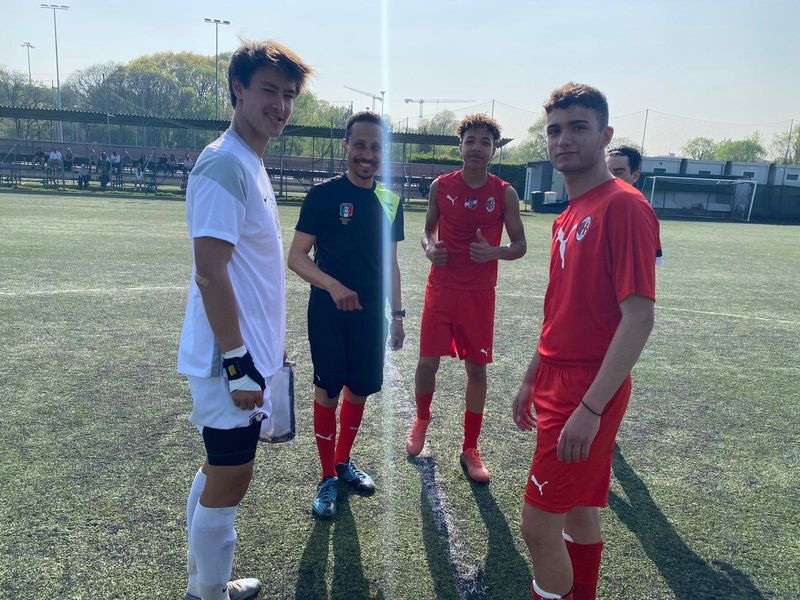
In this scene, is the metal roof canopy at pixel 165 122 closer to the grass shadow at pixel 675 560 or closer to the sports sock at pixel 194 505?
the grass shadow at pixel 675 560

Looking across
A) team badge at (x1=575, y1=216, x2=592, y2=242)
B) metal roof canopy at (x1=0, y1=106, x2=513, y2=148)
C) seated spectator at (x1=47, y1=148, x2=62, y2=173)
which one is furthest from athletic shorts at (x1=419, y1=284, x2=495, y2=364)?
seated spectator at (x1=47, y1=148, x2=62, y2=173)

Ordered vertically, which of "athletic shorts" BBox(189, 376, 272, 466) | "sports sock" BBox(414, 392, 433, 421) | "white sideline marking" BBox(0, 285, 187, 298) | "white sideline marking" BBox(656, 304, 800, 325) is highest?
"athletic shorts" BBox(189, 376, 272, 466)

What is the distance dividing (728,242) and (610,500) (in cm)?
2025

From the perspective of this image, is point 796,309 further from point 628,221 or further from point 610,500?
point 628,221

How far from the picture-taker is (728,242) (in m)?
20.4

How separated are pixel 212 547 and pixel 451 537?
50.7 inches

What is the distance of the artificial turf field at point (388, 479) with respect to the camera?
268cm

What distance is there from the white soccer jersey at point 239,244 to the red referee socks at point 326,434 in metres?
1.12

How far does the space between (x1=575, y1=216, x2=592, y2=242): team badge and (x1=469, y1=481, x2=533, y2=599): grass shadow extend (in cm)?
167

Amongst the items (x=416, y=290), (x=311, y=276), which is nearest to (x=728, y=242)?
(x=416, y=290)

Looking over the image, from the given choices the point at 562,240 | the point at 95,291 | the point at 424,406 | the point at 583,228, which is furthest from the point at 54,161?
the point at 583,228

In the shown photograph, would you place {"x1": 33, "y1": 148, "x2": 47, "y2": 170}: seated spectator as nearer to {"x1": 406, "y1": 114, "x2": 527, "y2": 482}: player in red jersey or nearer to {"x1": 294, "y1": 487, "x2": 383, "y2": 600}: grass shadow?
{"x1": 406, "y1": 114, "x2": 527, "y2": 482}: player in red jersey

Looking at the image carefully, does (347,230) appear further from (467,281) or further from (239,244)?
(239,244)

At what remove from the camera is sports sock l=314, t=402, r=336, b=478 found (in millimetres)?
3352
